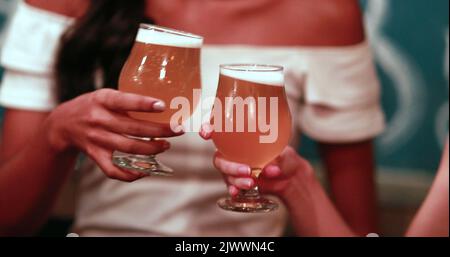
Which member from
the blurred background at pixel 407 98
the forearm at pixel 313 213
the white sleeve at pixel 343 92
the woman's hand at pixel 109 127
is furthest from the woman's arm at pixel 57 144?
the blurred background at pixel 407 98

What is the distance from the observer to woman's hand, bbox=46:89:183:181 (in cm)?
68

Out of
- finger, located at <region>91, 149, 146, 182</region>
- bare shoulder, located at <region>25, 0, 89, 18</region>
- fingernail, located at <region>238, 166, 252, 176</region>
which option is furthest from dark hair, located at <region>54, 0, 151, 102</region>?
fingernail, located at <region>238, 166, 252, 176</region>

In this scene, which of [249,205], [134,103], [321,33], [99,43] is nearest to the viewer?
[134,103]

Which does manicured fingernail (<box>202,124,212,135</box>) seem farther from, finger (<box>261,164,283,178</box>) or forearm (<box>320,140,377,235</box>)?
forearm (<box>320,140,377,235</box>)

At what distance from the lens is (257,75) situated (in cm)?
71

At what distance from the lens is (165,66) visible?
717 millimetres

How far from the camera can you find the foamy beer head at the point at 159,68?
716 mm

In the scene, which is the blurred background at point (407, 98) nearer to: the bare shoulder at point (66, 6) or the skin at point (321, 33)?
the skin at point (321, 33)

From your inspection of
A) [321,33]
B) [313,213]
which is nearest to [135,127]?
[313,213]

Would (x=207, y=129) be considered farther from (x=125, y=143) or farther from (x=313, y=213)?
(x=313, y=213)

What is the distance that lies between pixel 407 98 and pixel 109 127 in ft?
2.18

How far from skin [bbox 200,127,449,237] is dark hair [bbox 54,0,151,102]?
26cm
